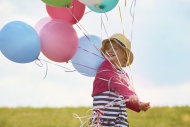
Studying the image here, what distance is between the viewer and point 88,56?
3766 mm

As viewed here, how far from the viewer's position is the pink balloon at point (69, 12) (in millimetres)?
3598

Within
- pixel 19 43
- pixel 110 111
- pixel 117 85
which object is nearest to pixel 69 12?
pixel 19 43

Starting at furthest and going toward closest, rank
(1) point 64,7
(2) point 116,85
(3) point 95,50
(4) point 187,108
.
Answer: (4) point 187,108
(3) point 95,50
(1) point 64,7
(2) point 116,85

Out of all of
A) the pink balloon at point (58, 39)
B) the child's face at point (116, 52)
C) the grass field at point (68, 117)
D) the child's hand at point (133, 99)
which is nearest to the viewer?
the child's hand at point (133, 99)

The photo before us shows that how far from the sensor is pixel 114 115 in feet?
11.0

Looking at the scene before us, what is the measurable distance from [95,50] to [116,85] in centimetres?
59

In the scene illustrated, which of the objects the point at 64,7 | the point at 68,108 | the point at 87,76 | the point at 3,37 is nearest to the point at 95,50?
the point at 87,76

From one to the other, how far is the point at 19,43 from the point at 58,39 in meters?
0.30

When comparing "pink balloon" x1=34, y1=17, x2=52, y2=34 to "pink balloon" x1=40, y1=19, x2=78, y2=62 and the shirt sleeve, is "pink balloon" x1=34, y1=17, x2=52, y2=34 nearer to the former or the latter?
"pink balloon" x1=40, y1=19, x2=78, y2=62

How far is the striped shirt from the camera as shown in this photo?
10.9 feet

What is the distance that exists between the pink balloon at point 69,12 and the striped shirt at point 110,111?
0.70 metres

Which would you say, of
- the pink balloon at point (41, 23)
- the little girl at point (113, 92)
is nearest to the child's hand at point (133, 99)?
the little girl at point (113, 92)

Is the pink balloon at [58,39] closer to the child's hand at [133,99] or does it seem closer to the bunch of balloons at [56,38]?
the bunch of balloons at [56,38]

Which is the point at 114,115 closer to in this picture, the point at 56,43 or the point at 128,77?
the point at 128,77
